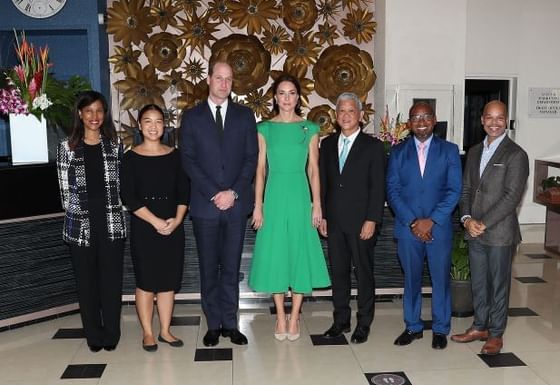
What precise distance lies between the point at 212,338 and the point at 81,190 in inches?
44.2

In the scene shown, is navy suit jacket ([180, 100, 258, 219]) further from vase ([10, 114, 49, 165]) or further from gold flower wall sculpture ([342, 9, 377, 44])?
gold flower wall sculpture ([342, 9, 377, 44])

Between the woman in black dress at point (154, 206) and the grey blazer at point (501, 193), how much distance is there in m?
1.62

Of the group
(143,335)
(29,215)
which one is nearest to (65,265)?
(29,215)

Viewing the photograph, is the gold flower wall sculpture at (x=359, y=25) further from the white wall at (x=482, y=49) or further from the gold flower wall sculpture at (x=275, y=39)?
the gold flower wall sculpture at (x=275, y=39)

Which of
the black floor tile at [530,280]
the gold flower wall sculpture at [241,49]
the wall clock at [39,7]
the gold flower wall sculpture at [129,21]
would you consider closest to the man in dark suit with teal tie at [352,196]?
the black floor tile at [530,280]

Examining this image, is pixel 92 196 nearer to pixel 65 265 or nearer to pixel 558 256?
pixel 65 265

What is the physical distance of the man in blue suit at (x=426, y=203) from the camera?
312 centimetres

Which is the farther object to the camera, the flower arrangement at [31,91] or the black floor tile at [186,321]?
the black floor tile at [186,321]

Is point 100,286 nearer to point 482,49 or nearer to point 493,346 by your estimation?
point 493,346

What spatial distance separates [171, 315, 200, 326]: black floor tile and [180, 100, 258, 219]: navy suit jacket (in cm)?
95

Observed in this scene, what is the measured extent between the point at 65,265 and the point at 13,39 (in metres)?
2.86

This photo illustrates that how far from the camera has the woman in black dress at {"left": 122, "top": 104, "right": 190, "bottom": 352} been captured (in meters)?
3.05

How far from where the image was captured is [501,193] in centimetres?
306

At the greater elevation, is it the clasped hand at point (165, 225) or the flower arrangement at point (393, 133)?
the flower arrangement at point (393, 133)
